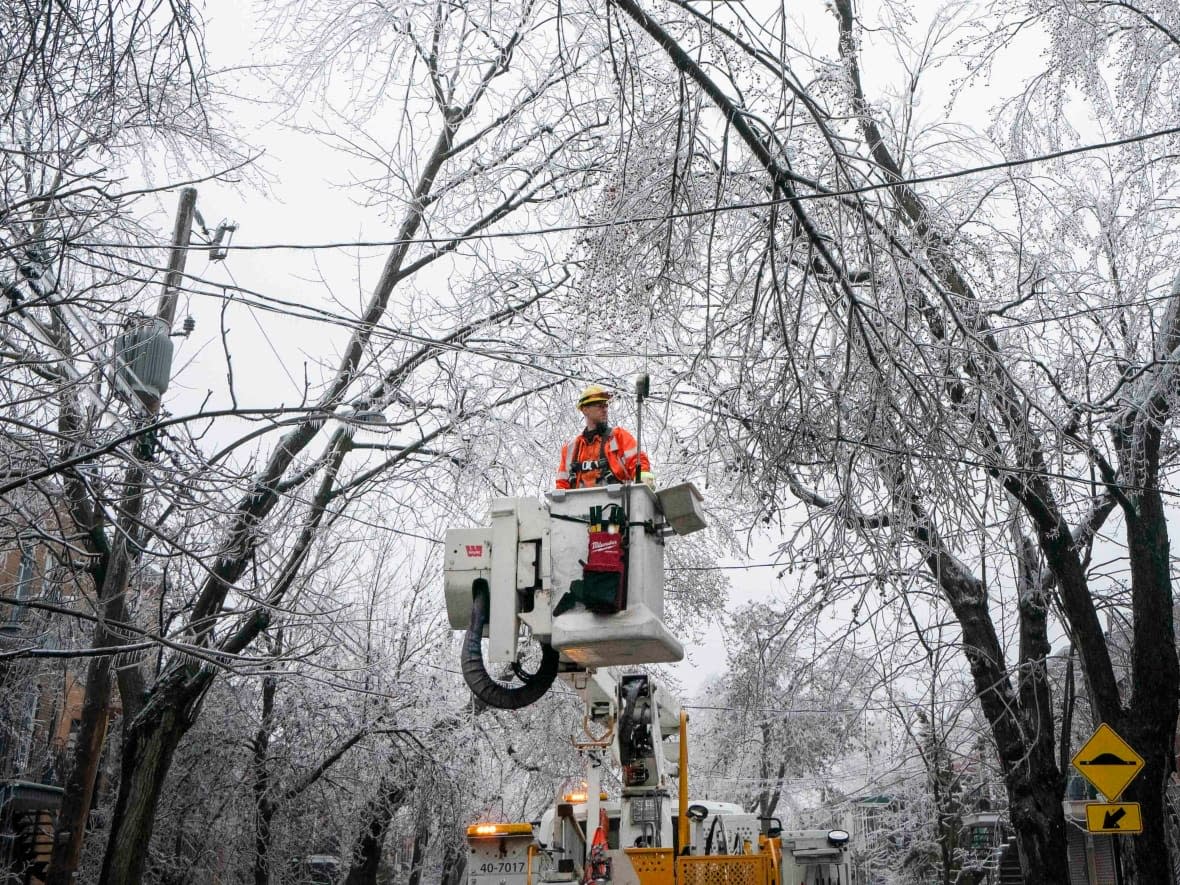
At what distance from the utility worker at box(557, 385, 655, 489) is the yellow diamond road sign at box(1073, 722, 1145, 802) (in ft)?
16.5

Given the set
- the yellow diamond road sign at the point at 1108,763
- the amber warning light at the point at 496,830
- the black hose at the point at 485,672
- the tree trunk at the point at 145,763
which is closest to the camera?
the black hose at the point at 485,672

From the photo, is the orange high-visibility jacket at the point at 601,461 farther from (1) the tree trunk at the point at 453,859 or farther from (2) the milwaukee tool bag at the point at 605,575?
(1) the tree trunk at the point at 453,859

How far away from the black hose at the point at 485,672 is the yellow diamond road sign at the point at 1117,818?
5.78 meters

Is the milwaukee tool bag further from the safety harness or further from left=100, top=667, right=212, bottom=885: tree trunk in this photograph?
left=100, top=667, right=212, bottom=885: tree trunk

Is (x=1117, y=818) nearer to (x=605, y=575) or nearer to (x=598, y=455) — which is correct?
(x=598, y=455)

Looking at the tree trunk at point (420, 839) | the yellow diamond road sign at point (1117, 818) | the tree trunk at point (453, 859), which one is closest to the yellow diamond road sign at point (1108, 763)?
the yellow diamond road sign at point (1117, 818)

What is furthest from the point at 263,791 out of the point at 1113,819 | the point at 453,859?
the point at 1113,819

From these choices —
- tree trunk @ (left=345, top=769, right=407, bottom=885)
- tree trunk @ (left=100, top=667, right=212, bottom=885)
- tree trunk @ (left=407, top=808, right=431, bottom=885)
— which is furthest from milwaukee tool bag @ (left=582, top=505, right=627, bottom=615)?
tree trunk @ (left=407, top=808, right=431, bottom=885)

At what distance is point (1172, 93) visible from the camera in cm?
1062

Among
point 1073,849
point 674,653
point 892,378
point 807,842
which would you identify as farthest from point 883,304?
point 1073,849

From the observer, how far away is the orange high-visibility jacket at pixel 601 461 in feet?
24.4

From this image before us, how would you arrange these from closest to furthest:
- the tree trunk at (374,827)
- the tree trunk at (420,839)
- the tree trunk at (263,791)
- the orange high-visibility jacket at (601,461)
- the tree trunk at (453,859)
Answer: the orange high-visibility jacket at (601,461) → the tree trunk at (263,791) → the tree trunk at (374,827) → the tree trunk at (453,859) → the tree trunk at (420,839)

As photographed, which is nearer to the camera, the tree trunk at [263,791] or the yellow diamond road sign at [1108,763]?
the yellow diamond road sign at [1108,763]

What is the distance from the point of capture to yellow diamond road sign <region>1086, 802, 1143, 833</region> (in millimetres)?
9742
